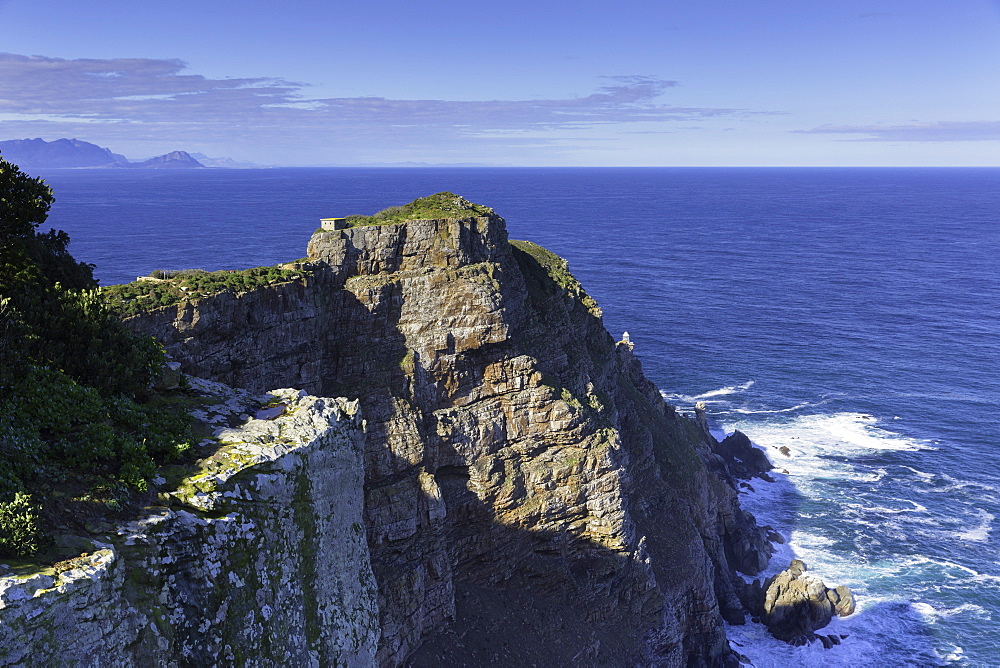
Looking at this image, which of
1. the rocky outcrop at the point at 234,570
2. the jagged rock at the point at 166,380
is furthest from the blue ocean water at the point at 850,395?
the jagged rock at the point at 166,380

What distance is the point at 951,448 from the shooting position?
87.0m

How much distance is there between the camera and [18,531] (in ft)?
44.8

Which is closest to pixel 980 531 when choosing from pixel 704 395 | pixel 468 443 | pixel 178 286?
pixel 704 395

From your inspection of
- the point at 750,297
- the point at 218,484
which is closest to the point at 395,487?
the point at 218,484

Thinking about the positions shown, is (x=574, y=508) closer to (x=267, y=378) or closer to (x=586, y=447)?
(x=586, y=447)

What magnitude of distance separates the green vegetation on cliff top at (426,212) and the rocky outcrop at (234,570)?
26.9 metres

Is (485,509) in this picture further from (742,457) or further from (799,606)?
(742,457)

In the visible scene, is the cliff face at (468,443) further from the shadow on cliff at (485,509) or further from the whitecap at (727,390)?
the whitecap at (727,390)

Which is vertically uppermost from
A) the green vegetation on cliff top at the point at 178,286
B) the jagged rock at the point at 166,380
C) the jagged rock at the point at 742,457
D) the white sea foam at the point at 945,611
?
the green vegetation on cliff top at the point at 178,286

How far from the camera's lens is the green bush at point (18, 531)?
13.6 m

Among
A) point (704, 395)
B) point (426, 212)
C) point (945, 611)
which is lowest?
point (945, 611)

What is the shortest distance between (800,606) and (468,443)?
35.7 m

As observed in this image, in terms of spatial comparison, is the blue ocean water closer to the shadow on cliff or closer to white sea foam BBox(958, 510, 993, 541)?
white sea foam BBox(958, 510, 993, 541)

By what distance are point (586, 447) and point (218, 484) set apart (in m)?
34.7
